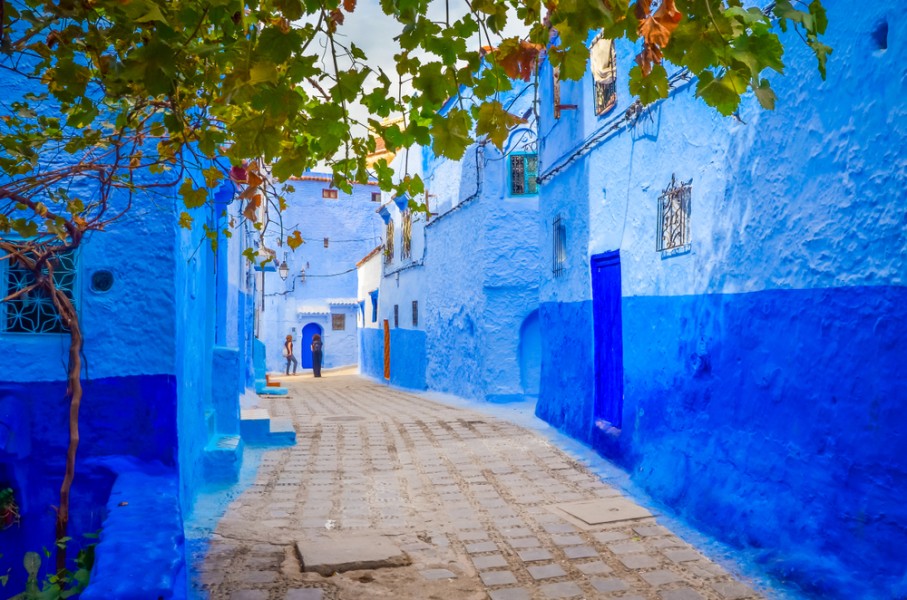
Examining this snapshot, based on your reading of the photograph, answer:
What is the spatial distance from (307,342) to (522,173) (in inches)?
863

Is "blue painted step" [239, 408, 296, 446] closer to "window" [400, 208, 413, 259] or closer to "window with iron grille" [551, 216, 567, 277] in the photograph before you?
"window with iron grille" [551, 216, 567, 277]

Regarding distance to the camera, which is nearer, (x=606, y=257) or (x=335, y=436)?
(x=606, y=257)

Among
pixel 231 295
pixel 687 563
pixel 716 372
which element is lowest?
pixel 687 563

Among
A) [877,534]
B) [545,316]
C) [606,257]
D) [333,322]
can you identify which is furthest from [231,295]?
[333,322]

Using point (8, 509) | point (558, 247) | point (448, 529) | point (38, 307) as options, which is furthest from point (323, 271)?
point (8, 509)

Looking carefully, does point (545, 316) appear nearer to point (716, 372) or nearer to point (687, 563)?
point (716, 372)

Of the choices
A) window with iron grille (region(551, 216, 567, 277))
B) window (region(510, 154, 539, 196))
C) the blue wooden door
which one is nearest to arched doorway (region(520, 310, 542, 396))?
window (region(510, 154, 539, 196))

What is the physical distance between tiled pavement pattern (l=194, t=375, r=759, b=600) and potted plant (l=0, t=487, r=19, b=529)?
1.19m

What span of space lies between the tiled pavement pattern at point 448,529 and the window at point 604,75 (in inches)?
154

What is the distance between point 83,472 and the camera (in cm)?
484

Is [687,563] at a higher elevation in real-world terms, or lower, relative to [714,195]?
lower

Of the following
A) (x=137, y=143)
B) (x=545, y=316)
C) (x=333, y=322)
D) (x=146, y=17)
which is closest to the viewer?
(x=146, y=17)

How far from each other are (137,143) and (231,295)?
24.4 ft

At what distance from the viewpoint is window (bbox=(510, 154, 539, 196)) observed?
15.2m
